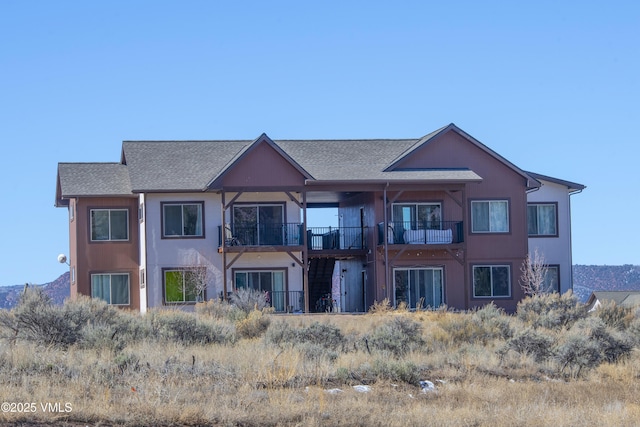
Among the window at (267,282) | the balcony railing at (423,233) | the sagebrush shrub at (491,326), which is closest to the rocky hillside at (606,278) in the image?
the balcony railing at (423,233)

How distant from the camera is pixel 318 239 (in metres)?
44.3

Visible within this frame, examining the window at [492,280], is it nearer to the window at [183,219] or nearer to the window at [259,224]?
the window at [259,224]

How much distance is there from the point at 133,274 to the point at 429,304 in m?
12.4

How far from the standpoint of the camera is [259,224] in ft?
139

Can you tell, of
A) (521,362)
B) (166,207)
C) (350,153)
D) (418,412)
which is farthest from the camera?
(350,153)

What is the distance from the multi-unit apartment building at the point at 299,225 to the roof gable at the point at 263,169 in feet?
0.13

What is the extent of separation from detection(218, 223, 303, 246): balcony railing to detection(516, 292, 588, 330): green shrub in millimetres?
10473

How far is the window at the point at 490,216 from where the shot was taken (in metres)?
44.0

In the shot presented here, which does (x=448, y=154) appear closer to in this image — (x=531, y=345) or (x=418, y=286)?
(x=418, y=286)

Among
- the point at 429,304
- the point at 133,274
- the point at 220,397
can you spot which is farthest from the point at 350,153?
the point at 220,397

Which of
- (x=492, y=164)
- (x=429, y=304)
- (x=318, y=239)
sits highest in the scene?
(x=492, y=164)

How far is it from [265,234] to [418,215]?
21.5 ft

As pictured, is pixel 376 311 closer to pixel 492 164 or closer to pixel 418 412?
pixel 492 164

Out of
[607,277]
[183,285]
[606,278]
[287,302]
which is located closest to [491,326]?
[287,302]
